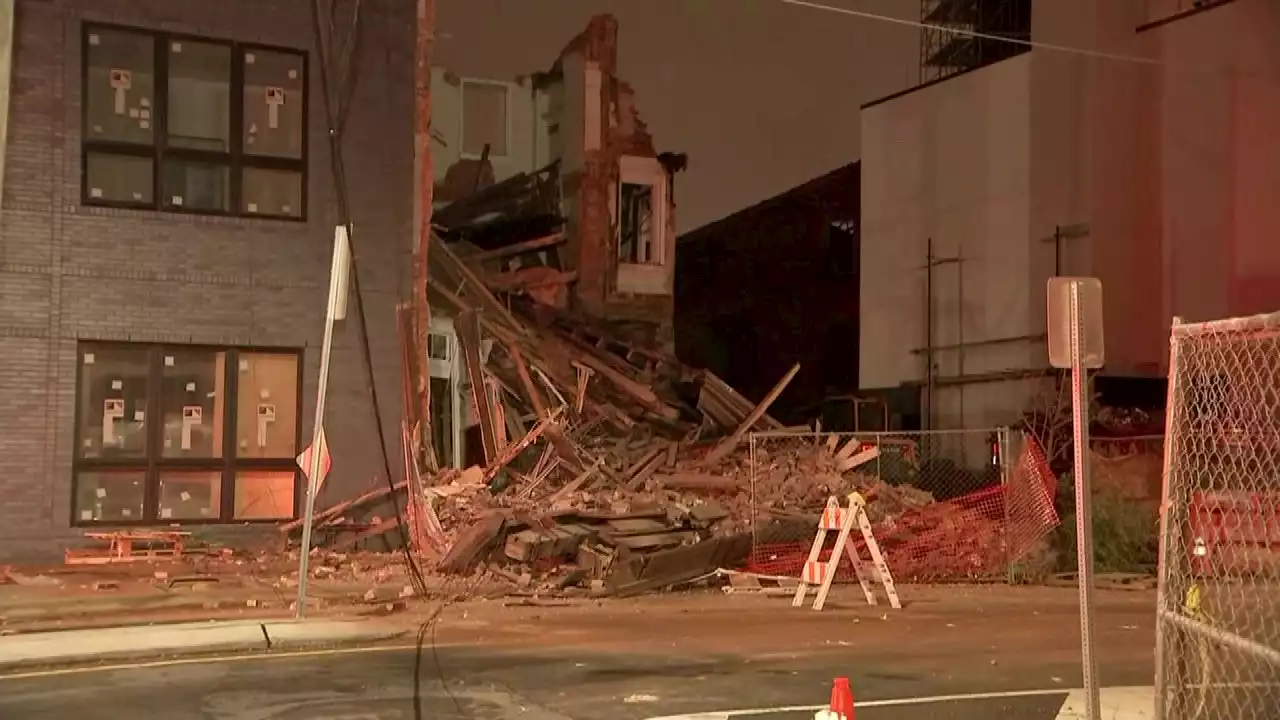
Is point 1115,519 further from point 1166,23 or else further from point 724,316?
point 724,316

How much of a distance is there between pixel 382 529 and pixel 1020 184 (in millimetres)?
17737

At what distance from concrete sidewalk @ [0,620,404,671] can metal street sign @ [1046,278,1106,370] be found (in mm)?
7032

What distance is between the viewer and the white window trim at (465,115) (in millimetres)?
31266

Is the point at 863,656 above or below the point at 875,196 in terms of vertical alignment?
below

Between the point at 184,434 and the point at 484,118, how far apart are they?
16982mm

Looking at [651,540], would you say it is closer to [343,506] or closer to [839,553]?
[839,553]

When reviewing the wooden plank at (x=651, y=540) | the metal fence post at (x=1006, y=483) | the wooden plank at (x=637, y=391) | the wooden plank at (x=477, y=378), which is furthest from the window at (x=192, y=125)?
the metal fence post at (x=1006, y=483)

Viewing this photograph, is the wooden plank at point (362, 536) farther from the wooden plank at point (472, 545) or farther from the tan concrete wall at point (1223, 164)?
the tan concrete wall at point (1223, 164)

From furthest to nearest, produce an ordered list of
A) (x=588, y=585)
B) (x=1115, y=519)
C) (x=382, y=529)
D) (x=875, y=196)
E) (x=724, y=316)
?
(x=724, y=316), (x=875, y=196), (x=1115, y=519), (x=382, y=529), (x=588, y=585)

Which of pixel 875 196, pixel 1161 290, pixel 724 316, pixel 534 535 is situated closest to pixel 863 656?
pixel 534 535

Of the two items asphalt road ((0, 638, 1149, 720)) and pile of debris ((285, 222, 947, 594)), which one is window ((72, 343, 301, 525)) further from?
asphalt road ((0, 638, 1149, 720))

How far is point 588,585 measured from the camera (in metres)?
15.0

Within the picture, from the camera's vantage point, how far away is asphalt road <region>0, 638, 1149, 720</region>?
27.4ft

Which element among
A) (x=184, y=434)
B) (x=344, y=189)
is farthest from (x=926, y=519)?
(x=184, y=434)
